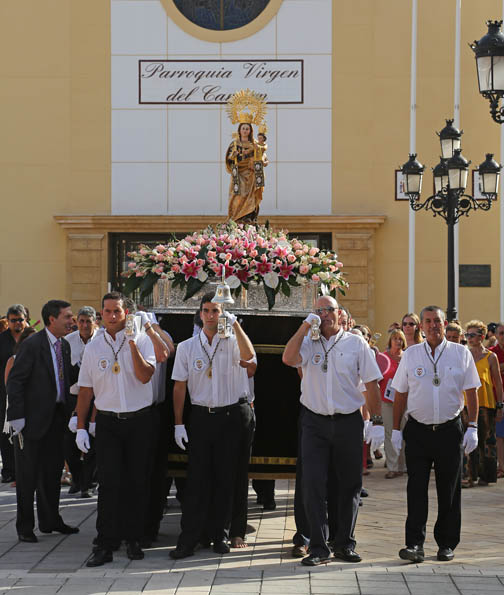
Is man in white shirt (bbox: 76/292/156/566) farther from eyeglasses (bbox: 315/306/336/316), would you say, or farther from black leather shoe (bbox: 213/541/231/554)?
eyeglasses (bbox: 315/306/336/316)

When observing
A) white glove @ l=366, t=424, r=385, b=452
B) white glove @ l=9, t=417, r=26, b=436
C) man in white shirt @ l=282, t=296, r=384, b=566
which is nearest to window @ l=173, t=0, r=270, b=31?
white glove @ l=9, t=417, r=26, b=436

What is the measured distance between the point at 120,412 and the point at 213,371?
763 millimetres

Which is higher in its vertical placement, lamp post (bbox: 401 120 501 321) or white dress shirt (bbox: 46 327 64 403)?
lamp post (bbox: 401 120 501 321)

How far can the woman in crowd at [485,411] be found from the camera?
1260 cm

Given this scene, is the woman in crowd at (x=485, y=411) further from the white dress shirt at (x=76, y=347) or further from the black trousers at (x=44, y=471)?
the black trousers at (x=44, y=471)

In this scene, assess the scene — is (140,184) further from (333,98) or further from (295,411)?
(295,411)

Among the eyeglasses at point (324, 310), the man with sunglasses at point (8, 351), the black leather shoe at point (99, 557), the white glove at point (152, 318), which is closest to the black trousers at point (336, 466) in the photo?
the eyeglasses at point (324, 310)

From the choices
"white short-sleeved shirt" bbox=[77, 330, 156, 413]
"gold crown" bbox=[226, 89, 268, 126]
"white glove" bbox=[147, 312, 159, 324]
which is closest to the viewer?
"white short-sleeved shirt" bbox=[77, 330, 156, 413]

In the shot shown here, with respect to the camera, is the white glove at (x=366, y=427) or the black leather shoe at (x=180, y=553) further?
the white glove at (x=366, y=427)

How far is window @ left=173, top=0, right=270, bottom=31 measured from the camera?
24297mm

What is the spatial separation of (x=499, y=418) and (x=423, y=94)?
12.4 meters

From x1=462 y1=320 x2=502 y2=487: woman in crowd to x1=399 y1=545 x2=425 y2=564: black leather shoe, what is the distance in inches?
177

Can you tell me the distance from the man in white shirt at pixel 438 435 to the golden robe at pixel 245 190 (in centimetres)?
455

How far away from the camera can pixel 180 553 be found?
825cm
